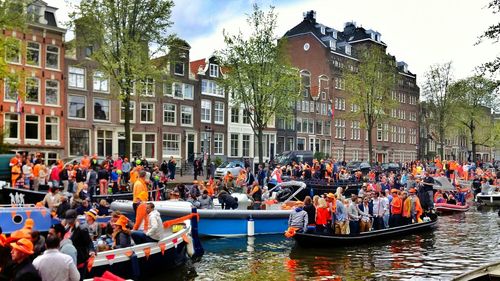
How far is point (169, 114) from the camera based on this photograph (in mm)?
48812

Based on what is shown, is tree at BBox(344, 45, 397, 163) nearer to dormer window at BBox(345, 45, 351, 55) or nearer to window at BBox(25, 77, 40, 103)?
dormer window at BBox(345, 45, 351, 55)

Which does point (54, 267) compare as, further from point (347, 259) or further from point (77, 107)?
point (77, 107)

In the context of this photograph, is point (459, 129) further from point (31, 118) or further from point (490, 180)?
point (31, 118)

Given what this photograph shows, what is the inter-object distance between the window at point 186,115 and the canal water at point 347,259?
101 feet

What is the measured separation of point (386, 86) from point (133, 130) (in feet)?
88.8

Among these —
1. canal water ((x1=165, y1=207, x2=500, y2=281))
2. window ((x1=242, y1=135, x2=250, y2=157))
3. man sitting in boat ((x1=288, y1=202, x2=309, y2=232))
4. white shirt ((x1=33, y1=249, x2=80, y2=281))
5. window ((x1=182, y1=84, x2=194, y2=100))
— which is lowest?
canal water ((x1=165, y1=207, x2=500, y2=281))

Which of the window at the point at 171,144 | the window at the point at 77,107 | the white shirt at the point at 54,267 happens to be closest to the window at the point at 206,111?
the window at the point at 171,144

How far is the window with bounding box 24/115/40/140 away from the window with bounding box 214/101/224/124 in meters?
19.0

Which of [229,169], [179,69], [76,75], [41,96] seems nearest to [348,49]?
[179,69]

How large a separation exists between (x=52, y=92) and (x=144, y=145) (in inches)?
375

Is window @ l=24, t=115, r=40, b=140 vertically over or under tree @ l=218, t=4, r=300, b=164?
under

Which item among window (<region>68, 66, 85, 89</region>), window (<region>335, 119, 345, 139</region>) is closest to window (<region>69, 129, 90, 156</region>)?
window (<region>68, 66, 85, 89</region>)

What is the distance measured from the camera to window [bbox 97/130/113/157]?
43.6 meters

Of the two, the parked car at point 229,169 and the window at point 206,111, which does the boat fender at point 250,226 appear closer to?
the parked car at point 229,169
